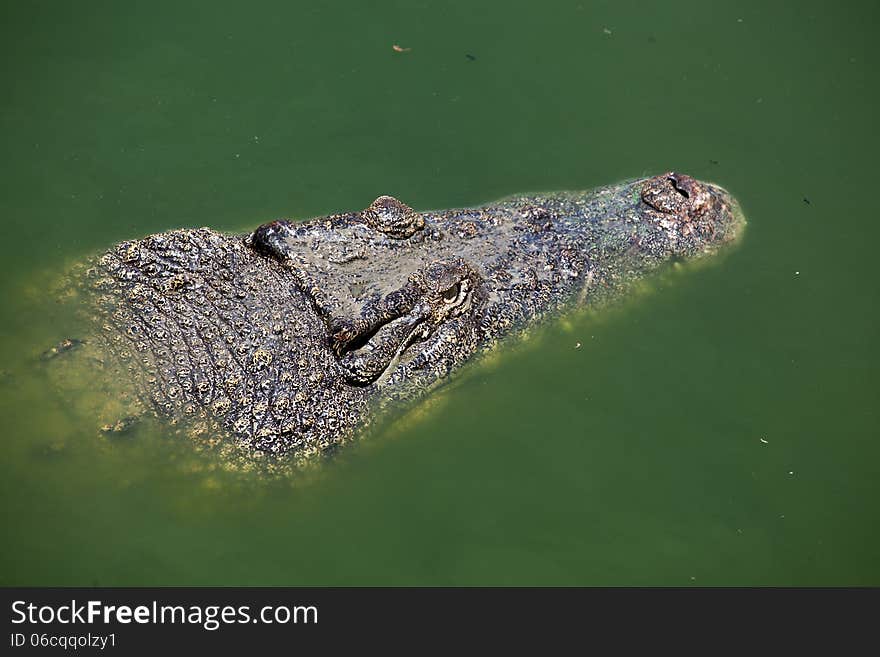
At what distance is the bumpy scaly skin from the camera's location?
4746mm

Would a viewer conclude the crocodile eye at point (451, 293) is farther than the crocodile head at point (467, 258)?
Yes

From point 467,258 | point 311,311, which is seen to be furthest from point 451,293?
point 311,311

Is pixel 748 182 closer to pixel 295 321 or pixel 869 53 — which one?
pixel 869 53

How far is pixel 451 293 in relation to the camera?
17.7ft

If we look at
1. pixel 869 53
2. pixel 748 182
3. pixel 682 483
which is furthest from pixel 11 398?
pixel 869 53

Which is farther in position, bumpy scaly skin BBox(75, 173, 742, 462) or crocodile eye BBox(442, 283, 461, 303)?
crocodile eye BBox(442, 283, 461, 303)

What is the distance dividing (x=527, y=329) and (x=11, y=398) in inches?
121

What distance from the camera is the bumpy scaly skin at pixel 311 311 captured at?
15.6 ft

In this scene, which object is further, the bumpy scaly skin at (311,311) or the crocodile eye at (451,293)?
the crocodile eye at (451,293)

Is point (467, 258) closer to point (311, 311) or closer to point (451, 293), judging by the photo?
point (451, 293)

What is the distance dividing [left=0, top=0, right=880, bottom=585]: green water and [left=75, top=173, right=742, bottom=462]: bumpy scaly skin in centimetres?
25

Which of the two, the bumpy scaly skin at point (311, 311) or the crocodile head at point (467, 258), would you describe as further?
the crocodile head at point (467, 258)

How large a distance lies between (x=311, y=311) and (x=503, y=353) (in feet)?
4.43

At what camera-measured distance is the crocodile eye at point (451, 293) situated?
5.36 m
